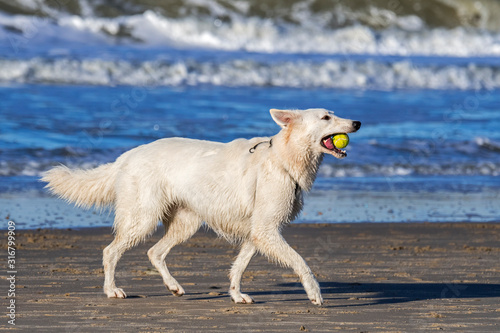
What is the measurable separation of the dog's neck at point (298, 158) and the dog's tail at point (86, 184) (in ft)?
4.83

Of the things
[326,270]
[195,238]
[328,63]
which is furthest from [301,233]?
[328,63]

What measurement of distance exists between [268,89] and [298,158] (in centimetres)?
2029

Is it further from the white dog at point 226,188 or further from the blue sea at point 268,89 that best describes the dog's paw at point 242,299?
the blue sea at point 268,89

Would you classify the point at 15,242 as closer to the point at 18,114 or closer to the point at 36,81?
the point at 18,114

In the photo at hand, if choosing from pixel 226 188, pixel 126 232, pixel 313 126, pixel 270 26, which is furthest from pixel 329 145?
pixel 270 26

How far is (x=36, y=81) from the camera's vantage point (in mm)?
24469

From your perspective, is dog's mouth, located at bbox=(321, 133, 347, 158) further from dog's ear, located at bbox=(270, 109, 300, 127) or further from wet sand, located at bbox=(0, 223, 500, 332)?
wet sand, located at bbox=(0, 223, 500, 332)

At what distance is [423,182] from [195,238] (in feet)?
17.0

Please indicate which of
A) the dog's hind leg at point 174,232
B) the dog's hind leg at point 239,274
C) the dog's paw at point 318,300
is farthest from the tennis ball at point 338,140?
the dog's hind leg at point 174,232

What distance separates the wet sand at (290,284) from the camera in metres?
5.39

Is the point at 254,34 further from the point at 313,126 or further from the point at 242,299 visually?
the point at 242,299

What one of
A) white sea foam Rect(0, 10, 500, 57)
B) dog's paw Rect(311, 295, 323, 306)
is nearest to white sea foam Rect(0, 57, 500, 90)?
white sea foam Rect(0, 10, 500, 57)

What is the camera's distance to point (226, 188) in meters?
6.21

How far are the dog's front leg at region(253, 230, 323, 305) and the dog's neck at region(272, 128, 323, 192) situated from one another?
448mm
